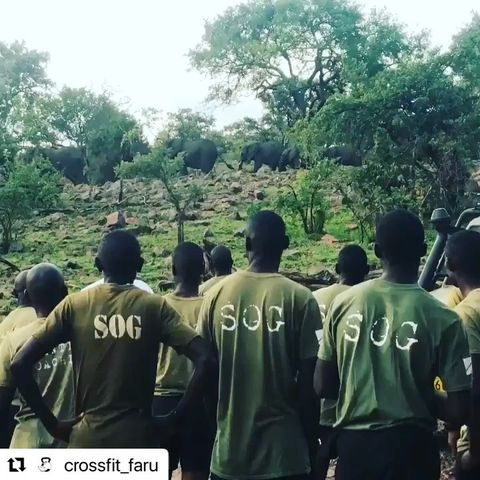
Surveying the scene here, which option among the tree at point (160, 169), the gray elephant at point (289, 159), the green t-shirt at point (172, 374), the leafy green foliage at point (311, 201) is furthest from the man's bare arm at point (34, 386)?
the gray elephant at point (289, 159)

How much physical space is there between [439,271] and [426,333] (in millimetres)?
2503

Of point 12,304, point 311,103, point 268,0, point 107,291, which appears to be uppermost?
point 268,0

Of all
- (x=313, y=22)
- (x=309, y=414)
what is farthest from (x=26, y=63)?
(x=309, y=414)

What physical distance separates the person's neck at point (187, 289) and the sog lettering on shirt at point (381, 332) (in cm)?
128

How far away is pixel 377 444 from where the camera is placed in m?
2.42

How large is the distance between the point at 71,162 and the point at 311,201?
35.8 ft

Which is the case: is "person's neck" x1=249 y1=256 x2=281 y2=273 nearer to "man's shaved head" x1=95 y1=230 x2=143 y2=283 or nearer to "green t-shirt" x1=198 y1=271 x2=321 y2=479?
"green t-shirt" x1=198 y1=271 x2=321 y2=479

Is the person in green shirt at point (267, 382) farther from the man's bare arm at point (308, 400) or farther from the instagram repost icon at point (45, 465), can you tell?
the instagram repost icon at point (45, 465)

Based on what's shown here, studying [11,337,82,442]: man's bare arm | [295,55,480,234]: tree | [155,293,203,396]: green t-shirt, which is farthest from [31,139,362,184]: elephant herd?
[11,337,82,442]: man's bare arm

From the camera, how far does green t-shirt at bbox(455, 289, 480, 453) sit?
2.58 meters

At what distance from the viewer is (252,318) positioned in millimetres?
2707

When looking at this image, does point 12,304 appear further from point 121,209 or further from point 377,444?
point 377,444

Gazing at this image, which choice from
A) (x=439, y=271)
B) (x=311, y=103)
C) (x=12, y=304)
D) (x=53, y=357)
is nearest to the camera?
(x=53, y=357)
